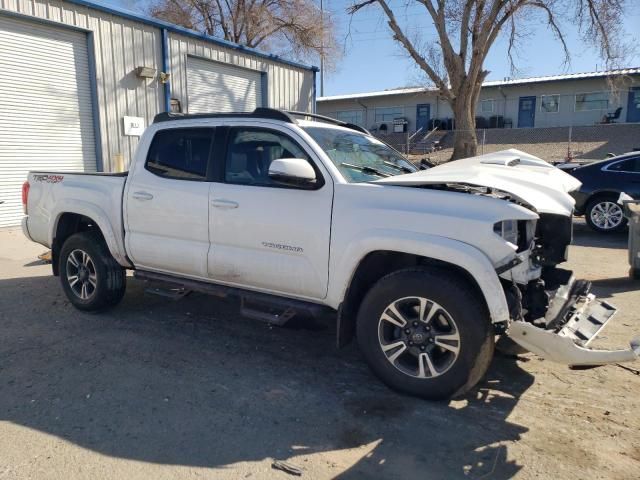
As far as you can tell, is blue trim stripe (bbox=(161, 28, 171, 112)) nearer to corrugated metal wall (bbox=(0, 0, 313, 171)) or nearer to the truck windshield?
corrugated metal wall (bbox=(0, 0, 313, 171))

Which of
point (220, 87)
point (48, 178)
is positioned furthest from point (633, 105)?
point (48, 178)

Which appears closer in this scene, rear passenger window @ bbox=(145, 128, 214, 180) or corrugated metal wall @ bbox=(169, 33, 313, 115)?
rear passenger window @ bbox=(145, 128, 214, 180)

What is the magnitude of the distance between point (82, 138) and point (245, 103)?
588 cm

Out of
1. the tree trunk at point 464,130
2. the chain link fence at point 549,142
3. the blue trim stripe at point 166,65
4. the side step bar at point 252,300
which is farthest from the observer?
the chain link fence at point 549,142

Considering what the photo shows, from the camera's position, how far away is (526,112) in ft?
111

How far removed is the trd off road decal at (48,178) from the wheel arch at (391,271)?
3592 mm

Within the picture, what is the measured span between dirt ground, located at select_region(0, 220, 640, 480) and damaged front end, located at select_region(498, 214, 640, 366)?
1.69 ft

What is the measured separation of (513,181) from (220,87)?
1359cm

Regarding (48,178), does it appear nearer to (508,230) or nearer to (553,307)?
(508,230)

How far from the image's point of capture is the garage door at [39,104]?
35.6 feet

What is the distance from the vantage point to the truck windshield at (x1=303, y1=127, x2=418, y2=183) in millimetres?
4035

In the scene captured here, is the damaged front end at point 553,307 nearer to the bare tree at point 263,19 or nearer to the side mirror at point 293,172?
the side mirror at point 293,172

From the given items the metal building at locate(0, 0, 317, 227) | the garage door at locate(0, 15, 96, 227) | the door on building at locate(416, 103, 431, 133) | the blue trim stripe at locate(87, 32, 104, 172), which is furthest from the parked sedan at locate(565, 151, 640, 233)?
the door on building at locate(416, 103, 431, 133)

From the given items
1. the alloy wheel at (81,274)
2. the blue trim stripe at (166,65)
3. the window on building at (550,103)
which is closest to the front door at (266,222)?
the alloy wheel at (81,274)
